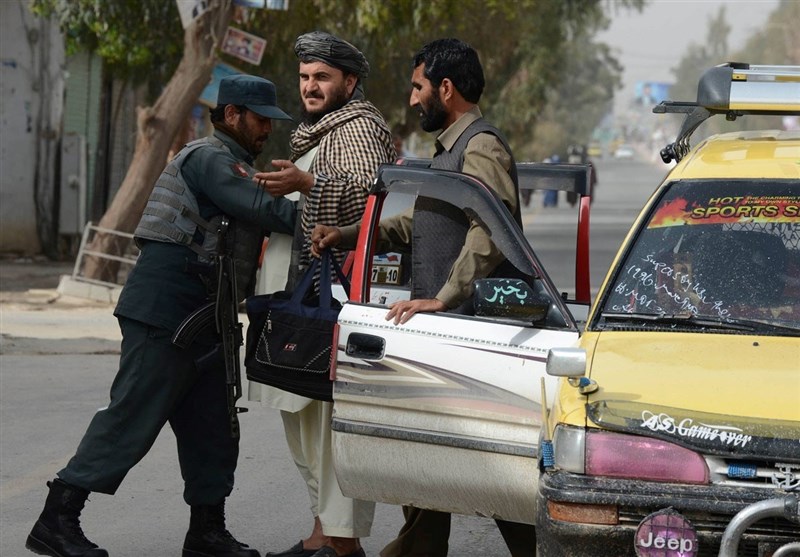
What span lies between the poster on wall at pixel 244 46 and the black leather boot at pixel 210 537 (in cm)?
1163

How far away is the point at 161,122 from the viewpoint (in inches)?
674

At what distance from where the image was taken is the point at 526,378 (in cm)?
509

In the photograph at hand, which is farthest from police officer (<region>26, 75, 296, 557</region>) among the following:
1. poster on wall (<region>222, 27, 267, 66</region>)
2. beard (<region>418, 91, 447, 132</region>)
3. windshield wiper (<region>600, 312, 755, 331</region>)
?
poster on wall (<region>222, 27, 267, 66</region>)

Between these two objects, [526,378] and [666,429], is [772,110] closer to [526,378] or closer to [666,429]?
[526,378]

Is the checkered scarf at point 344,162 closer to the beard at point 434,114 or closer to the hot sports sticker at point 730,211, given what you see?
the beard at point 434,114

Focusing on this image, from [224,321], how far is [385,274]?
3.48 feet

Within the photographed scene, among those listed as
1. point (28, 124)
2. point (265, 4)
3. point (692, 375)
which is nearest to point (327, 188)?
point (692, 375)

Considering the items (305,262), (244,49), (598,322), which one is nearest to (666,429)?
(598,322)

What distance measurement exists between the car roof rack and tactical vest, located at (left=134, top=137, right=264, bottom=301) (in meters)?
1.70

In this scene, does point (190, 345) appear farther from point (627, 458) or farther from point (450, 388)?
point (627, 458)

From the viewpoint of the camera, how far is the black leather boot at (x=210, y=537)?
601cm

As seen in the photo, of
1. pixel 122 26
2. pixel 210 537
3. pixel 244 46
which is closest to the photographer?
pixel 210 537

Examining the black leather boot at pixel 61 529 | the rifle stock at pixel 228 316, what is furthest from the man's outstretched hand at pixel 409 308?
the black leather boot at pixel 61 529

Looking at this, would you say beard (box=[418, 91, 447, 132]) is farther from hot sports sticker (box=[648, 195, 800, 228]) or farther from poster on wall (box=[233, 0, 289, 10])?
poster on wall (box=[233, 0, 289, 10])
